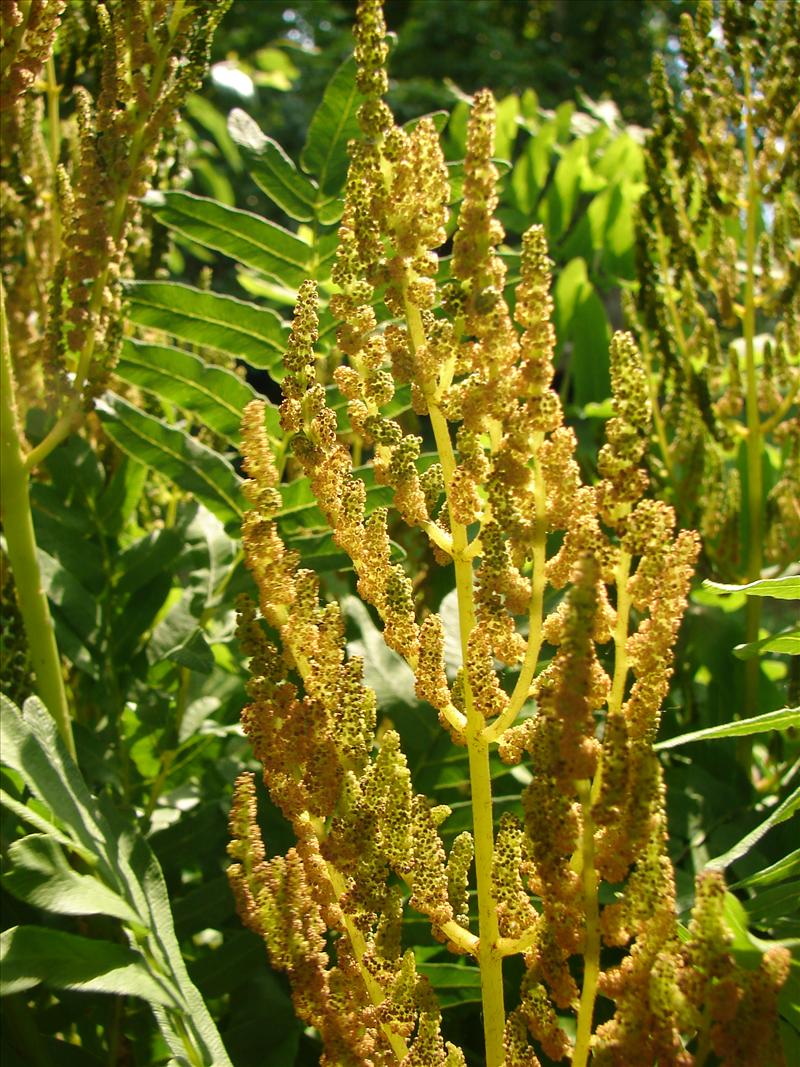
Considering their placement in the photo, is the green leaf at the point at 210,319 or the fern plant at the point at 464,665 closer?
the fern plant at the point at 464,665

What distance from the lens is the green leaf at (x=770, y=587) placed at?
0.58 m

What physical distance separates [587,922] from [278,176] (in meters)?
0.75

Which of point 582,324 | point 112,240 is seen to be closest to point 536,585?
point 112,240

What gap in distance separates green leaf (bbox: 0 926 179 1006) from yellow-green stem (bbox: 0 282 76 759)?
0.22 m

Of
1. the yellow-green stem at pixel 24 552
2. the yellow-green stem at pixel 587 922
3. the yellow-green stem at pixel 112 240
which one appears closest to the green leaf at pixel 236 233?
the yellow-green stem at pixel 112 240

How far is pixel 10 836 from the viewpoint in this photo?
794 millimetres

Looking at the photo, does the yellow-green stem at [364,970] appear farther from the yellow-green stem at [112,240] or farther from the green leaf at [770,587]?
the yellow-green stem at [112,240]

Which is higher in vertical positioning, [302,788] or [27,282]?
[27,282]

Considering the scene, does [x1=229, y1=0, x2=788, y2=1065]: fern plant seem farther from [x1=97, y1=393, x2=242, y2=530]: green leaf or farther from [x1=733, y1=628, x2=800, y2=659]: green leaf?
[x1=97, y1=393, x2=242, y2=530]: green leaf

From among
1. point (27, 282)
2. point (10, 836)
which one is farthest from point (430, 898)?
point (27, 282)

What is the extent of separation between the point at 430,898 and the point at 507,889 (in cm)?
4

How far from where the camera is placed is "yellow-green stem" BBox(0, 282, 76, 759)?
76 cm

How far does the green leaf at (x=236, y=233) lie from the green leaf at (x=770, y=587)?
0.56 m

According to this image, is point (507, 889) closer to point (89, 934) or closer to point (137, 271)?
point (89, 934)
